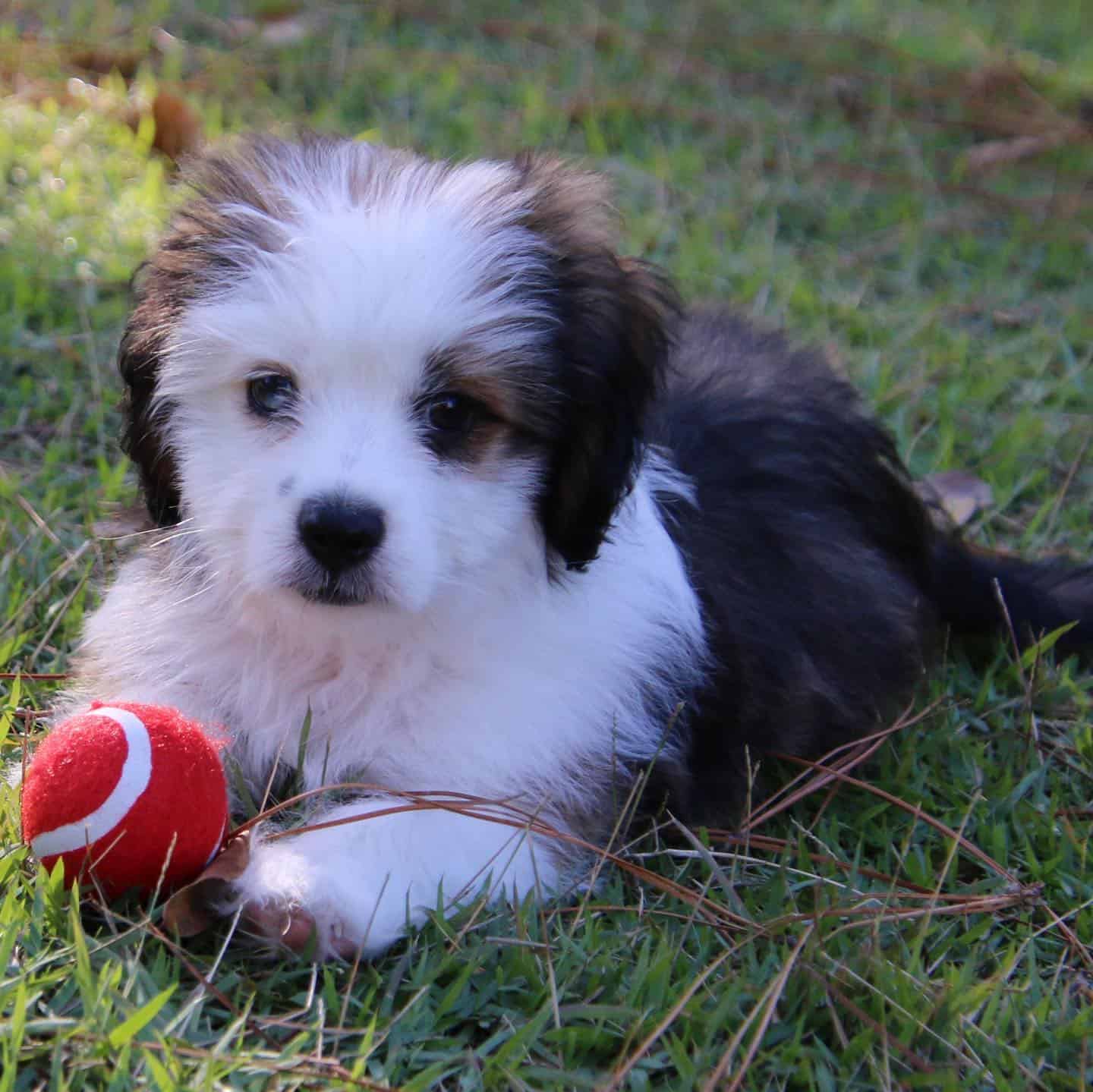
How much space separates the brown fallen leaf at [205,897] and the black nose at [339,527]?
56cm

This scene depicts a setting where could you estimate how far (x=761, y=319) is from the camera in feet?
16.9

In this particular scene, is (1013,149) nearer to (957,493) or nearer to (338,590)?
(957,493)

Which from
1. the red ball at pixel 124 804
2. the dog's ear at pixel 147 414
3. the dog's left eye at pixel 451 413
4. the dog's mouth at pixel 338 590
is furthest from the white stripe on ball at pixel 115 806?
the dog's left eye at pixel 451 413

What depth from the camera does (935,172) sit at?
7.24m

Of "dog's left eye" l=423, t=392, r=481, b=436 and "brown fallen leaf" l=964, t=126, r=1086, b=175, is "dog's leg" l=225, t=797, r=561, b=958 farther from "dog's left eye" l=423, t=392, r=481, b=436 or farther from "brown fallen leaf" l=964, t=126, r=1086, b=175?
"brown fallen leaf" l=964, t=126, r=1086, b=175

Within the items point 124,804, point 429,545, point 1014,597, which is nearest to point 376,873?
point 124,804

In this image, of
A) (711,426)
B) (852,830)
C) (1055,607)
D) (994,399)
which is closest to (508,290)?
(711,426)

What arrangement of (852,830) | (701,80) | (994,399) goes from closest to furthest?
(852,830) < (994,399) < (701,80)

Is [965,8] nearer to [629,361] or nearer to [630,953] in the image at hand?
[629,361]

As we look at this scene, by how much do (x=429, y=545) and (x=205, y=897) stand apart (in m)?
0.73

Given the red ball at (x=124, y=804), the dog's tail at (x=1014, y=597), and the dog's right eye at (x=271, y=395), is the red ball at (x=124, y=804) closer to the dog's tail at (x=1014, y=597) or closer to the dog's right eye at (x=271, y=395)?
the dog's right eye at (x=271, y=395)

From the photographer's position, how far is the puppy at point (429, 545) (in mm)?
2562

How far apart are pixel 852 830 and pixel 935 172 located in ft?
16.0

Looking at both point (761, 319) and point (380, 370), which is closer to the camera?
point (380, 370)
